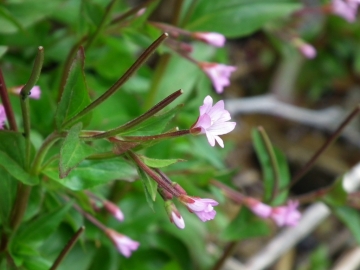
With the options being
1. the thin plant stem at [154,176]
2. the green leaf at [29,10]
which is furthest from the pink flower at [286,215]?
the green leaf at [29,10]

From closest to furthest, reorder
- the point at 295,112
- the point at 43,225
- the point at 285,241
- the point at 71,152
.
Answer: the point at 71,152
the point at 43,225
the point at 285,241
the point at 295,112

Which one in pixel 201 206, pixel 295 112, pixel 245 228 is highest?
pixel 201 206

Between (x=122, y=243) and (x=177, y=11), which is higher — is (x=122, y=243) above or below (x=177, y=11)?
below

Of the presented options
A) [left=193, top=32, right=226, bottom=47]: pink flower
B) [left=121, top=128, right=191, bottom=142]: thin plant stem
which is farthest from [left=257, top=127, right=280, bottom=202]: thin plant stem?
[left=121, top=128, right=191, bottom=142]: thin plant stem

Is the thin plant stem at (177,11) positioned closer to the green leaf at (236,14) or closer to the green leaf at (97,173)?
the green leaf at (236,14)

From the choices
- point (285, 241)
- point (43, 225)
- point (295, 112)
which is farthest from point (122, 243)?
point (295, 112)

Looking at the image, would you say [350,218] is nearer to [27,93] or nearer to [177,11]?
[177,11]
